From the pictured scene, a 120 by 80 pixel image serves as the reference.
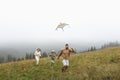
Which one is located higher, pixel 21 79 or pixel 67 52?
pixel 67 52

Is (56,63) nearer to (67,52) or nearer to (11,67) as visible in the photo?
(11,67)

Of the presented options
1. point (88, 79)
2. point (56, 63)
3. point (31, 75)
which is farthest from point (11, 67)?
point (88, 79)

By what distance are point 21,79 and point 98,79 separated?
1082 cm

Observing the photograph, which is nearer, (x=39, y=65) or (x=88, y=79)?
(x=88, y=79)

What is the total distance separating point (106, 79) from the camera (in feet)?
54.9

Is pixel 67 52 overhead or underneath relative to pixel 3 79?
overhead

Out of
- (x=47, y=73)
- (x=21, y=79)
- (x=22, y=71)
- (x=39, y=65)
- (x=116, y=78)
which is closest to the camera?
(x=116, y=78)

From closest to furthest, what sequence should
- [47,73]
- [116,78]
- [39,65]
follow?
[116,78] < [47,73] < [39,65]

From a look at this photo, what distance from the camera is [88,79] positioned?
1691 cm

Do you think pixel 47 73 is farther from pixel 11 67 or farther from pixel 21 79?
pixel 11 67

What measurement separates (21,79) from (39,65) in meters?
7.65

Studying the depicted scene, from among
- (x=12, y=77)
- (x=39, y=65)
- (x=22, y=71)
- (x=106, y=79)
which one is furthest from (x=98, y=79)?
(x=39, y=65)

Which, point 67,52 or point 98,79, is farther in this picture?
point 67,52

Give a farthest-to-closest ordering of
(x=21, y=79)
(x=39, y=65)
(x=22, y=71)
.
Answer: (x=39, y=65), (x=22, y=71), (x=21, y=79)
